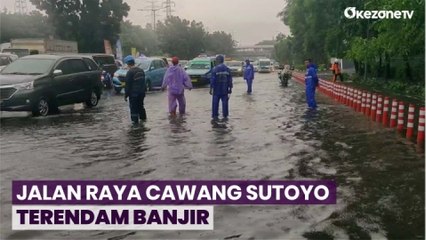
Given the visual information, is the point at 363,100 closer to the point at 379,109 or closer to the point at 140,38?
the point at 379,109

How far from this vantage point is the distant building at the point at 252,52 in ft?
495

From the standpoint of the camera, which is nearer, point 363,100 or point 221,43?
point 363,100

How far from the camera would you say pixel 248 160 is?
28.1 feet

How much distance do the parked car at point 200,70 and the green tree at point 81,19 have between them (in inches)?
Result: 1087

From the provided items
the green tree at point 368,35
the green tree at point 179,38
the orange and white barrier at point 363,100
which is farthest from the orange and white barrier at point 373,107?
the green tree at point 179,38

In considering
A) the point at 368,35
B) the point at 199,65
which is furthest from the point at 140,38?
the point at 368,35

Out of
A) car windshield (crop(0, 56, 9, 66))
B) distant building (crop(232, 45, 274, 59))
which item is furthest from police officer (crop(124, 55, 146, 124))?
distant building (crop(232, 45, 274, 59))

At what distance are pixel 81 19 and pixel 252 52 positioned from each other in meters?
109

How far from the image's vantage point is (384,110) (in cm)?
1313

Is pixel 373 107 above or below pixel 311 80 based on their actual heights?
below

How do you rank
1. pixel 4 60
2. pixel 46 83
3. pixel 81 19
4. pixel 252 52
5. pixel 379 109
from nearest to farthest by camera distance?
1. pixel 379 109
2. pixel 46 83
3. pixel 4 60
4. pixel 81 19
5. pixel 252 52

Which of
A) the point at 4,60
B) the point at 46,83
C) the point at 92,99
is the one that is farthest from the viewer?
the point at 4,60

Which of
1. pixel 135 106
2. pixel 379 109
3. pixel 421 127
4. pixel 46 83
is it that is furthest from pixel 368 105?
pixel 46 83

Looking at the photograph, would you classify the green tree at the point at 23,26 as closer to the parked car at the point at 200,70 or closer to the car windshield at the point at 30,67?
the parked car at the point at 200,70
